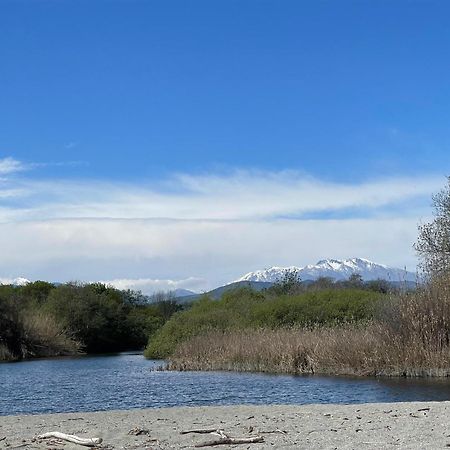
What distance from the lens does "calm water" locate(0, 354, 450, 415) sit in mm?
24297

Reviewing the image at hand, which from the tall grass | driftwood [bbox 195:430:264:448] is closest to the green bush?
the tall grass

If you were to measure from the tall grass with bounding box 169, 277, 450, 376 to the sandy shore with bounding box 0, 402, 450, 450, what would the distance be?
13469 mm

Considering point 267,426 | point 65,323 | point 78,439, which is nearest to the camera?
point 78,439

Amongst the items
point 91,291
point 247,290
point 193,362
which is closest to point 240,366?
point 193,362

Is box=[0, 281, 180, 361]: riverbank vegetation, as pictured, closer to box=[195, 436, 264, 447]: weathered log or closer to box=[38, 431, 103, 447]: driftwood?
box=[38, 431, 103, 447]: driftwood

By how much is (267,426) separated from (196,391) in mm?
14497

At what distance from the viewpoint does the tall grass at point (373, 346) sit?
30.8 metres

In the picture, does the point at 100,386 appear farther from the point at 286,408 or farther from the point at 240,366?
the point at 286,408

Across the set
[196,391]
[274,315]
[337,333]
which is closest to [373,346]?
[337,333]

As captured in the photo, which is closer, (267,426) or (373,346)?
(267,426)

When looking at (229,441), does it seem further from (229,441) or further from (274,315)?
(274,315)

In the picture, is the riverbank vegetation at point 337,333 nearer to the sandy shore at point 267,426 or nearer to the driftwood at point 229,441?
the sandy shore at point 267,426

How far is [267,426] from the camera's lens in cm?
1408

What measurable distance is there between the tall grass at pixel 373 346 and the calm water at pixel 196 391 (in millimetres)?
1631
